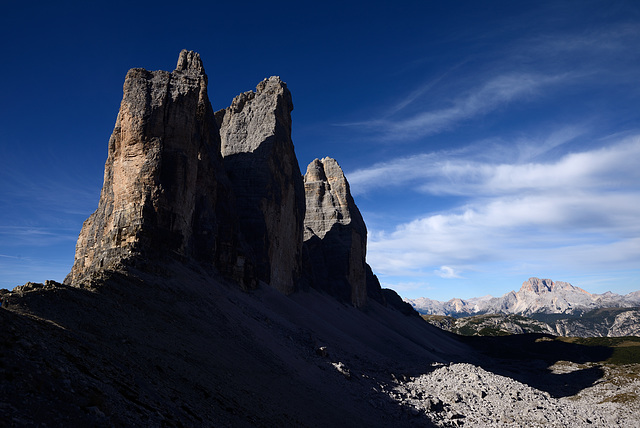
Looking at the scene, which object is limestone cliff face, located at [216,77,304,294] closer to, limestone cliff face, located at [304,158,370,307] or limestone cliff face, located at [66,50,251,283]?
limestone cliff face, located at [66,50,251,283]

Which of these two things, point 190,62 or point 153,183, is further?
point 190,62

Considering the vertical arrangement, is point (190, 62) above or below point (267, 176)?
above

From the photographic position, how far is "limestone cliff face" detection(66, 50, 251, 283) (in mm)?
28219

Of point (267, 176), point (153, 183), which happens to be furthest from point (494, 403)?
point (267, 176)

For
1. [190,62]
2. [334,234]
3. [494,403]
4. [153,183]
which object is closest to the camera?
[153,183]

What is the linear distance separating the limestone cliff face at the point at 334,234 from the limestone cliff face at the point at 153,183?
125 ft

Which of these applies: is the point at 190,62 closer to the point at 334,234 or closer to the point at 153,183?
the point at 153,183

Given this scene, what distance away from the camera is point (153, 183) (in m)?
29.3

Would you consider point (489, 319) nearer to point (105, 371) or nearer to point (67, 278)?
point (67, 278)

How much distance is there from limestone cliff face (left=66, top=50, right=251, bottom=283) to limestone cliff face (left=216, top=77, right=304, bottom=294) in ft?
38.4

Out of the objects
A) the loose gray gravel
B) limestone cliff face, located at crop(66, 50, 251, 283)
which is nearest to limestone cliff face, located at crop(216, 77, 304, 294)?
A: limestone cliff face, located at crop(66, 50, 251, 283)

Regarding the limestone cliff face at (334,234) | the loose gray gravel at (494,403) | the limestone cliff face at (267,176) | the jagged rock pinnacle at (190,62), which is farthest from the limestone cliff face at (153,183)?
the limestone cliff face at (334,234)

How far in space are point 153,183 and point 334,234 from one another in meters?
51.0

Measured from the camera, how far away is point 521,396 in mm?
32469
